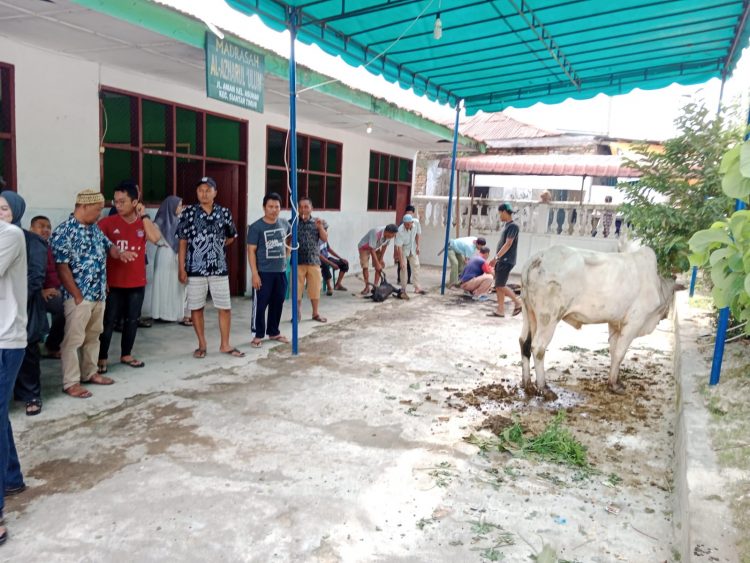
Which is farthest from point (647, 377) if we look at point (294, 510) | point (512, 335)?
point (294, 510)

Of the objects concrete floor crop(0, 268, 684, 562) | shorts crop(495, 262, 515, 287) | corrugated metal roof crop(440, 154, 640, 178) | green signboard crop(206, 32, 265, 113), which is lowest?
concrete floor crop(0, 268, 684, 562)

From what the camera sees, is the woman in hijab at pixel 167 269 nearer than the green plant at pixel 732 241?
No

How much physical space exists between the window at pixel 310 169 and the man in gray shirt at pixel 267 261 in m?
3.09

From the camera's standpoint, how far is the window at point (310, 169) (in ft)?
29.4

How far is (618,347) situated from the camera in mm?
4945

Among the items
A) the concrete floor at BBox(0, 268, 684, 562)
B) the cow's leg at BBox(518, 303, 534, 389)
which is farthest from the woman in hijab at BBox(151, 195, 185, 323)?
the cow's leg at BBox(518, 303, 534, 389)

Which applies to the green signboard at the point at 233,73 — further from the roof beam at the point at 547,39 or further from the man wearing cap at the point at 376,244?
the man wearing cap at the point at 376,244

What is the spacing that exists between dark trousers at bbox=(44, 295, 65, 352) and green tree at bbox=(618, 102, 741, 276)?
5255 mm

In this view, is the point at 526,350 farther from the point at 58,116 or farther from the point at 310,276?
the point at 58,116

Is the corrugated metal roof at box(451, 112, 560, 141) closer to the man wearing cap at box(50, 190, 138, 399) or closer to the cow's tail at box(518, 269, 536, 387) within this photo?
the cow's tail at box(518, 269, 536, 387)

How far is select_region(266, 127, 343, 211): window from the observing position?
8.96 m

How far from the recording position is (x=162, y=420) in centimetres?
401

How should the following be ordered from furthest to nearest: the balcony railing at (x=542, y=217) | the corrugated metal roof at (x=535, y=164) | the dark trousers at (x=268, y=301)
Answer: the corrugated metal roof at (x=535, y=164), the balcony railing at (x=542, y=217), the dark trousers at (x=268, y=301)

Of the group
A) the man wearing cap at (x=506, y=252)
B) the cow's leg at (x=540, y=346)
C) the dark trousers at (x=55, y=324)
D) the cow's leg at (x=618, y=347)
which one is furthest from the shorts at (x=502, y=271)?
the dark trousers at (x=55, y=324)
